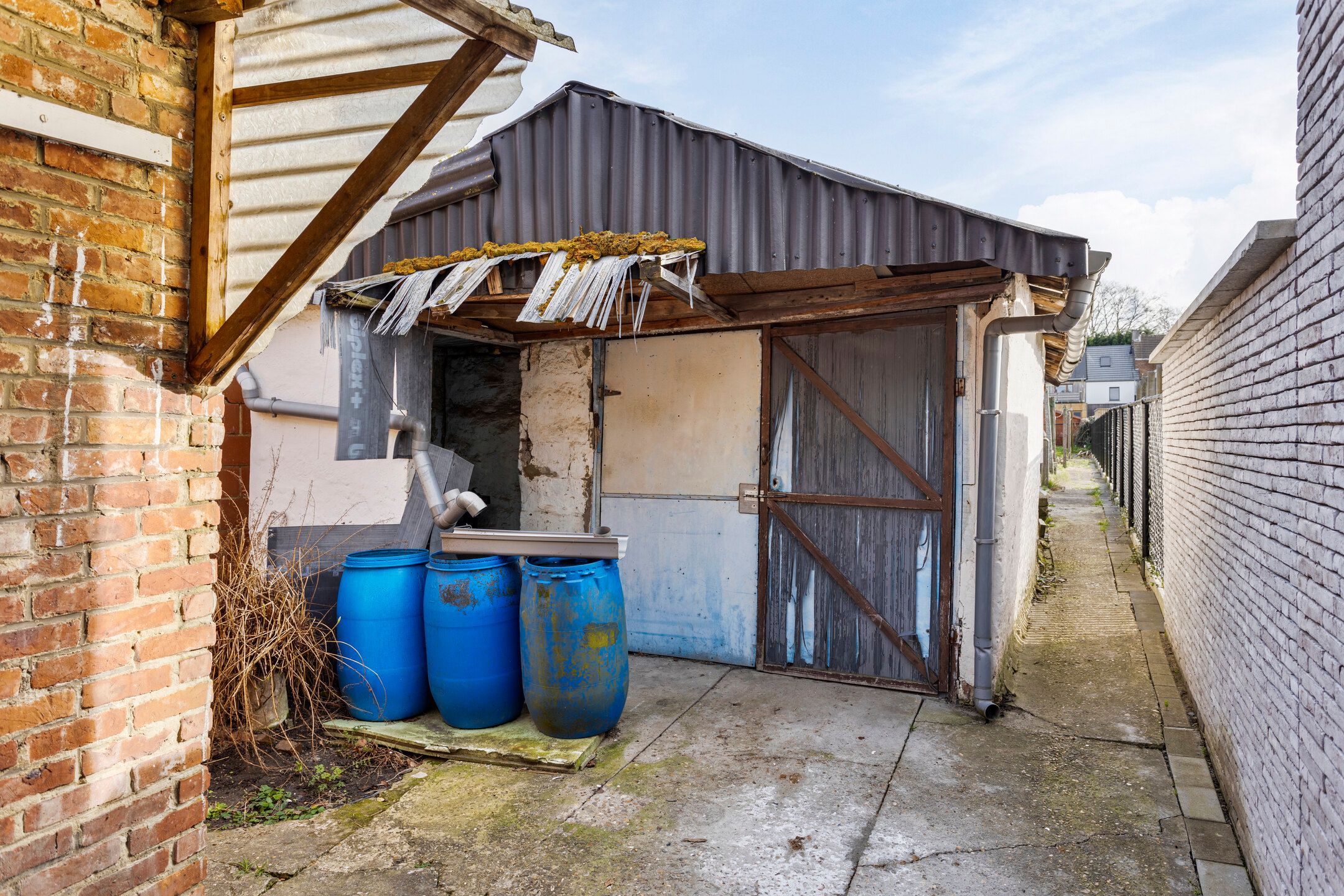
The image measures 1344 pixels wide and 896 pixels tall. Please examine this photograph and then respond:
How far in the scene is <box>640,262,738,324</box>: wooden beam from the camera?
13.1 ft

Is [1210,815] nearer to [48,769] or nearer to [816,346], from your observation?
[816,346]

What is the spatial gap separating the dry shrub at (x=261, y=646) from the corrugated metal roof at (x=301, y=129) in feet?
7.65

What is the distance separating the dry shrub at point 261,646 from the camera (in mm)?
4059

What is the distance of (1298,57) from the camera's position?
2.67m

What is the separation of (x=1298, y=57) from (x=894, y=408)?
8.78 ft

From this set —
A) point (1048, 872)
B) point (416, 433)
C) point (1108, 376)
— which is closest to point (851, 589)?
point (1048, 872)

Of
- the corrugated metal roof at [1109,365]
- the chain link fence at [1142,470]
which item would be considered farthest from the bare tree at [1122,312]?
the chain link fence at [1142,470]

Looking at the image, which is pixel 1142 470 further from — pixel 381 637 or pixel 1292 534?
pixel 381 637

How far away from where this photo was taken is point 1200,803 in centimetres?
353

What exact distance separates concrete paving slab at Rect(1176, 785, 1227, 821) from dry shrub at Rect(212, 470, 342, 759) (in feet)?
14.4

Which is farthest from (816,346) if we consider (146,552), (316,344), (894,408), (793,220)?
(146,552)

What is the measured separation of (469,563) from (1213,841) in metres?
3.68

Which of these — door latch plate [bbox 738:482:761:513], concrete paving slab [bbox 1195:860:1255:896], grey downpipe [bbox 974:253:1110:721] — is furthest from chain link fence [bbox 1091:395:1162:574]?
concrete paving slab [bbox 1195:860:1255:896]

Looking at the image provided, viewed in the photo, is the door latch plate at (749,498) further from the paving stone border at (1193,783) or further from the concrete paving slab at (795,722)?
the paving stone border at (1193,783)
